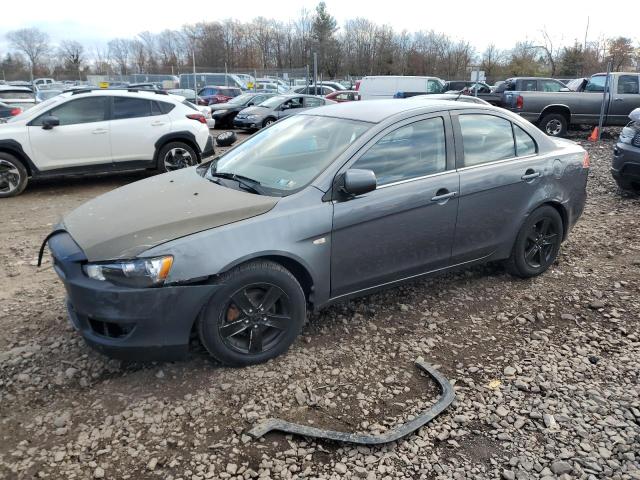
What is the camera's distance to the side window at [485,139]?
13.4 feet

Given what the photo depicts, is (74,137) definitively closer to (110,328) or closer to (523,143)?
(110,328)

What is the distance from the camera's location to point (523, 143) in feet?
14.7

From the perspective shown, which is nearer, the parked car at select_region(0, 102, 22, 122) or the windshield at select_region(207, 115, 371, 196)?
the windshield at select_region(207, 115, 371, 196)

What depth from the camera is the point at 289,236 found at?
321 centimetres

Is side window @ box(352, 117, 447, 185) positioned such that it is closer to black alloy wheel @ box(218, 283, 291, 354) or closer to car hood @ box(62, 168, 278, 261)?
car hood @ box(62, 168, 278, 261)

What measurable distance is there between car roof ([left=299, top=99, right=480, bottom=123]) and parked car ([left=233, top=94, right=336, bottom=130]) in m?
11.8

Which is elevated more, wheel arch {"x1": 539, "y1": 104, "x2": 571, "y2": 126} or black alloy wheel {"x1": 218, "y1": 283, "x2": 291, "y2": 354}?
A: wheel arch {"x1": 539, "y1": 104, "x2": 571, "y2": 126}

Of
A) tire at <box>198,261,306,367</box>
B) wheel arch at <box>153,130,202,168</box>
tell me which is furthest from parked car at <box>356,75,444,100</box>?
tire at <box>198,261,306,367</box>

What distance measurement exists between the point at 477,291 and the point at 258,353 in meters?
2.16

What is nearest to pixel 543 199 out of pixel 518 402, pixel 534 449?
pixel 518 402

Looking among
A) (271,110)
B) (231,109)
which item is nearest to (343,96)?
(231,109)

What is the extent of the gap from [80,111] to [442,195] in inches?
269

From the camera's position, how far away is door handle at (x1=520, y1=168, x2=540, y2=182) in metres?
4.32

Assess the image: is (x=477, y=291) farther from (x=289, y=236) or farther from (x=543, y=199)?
(x=289, y=236)
